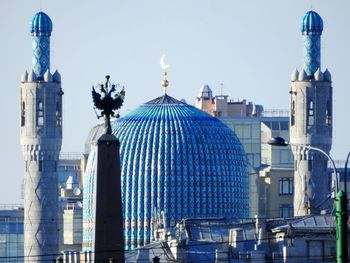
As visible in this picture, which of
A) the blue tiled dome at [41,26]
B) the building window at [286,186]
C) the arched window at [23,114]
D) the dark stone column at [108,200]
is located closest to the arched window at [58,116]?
the arched window at [23,114]

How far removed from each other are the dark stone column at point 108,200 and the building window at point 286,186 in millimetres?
95738

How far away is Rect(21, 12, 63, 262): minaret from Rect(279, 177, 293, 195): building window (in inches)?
782

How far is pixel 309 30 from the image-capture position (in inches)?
5679

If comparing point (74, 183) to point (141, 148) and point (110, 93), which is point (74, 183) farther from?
point (110, 93)

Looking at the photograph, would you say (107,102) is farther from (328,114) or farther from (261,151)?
(261,151)

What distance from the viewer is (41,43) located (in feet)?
475

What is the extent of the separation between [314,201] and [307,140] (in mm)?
8670

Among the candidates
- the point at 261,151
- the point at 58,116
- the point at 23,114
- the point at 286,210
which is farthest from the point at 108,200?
the point at 261,151

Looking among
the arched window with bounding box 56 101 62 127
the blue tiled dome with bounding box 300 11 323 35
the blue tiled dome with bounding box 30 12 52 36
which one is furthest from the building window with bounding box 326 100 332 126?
the blue tiled dome with bounding box 30 12 52 36

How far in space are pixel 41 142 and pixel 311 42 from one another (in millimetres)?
15481

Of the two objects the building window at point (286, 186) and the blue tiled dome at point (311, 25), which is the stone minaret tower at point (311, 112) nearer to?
the blue tiled dome at point (311, 25)

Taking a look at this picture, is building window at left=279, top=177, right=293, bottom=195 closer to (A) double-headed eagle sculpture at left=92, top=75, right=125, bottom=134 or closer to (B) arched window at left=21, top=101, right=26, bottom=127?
(B) arched window at left=21, top=101, right=26, bottom=127

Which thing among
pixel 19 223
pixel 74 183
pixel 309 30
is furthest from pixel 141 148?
pixel 74 183

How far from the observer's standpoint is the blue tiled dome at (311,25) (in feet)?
472
